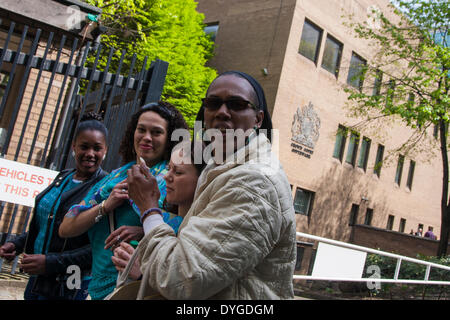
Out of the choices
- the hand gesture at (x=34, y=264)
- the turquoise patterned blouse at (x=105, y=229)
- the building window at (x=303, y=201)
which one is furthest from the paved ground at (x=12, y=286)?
the building window at (x=303, y=201)

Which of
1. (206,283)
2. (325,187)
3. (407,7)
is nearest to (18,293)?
(206,283)

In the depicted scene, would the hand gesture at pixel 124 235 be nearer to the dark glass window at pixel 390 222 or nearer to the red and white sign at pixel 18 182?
the red and white sign at pixel 18 182

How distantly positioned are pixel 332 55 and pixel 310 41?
1751mm

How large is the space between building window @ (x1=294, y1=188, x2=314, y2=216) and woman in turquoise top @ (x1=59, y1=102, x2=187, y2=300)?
62.2 ft

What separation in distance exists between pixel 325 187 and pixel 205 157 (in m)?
21.1

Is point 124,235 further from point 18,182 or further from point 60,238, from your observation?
point 18,182

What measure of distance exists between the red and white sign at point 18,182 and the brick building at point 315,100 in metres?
15.1

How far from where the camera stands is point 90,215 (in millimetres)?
2258

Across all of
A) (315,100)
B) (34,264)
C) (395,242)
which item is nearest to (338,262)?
(34,264)

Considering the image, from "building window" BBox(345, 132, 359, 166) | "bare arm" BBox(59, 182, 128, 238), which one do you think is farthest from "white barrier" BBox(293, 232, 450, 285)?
"building window" BBox(345, 132, 359, 166)

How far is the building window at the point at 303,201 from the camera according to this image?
69.7 ft

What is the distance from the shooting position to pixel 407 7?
55.6ft

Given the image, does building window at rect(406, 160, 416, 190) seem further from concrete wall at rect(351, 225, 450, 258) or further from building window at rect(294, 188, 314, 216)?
building window at rect(294, 188, 314, 216)

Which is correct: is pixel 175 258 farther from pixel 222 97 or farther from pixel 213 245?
pixel 222 97
